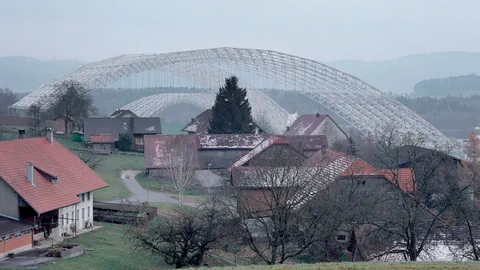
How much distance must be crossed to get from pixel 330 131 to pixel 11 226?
132ft

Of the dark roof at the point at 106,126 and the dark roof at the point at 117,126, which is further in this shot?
the dark roof at the point at 117,126

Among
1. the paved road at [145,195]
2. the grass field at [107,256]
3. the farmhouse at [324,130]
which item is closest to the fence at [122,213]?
the grass field at [107,256]

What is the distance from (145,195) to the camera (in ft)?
127

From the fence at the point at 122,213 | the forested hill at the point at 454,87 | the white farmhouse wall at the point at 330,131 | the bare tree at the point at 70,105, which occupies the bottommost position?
the fence at the point at 122,213

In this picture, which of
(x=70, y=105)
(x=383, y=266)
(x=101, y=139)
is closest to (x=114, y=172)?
(x=101, y=139)

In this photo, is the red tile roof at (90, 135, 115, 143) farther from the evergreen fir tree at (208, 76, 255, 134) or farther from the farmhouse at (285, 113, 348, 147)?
the farmhouse at (285, 113, 348, 147)

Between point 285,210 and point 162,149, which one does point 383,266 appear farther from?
point 162,149

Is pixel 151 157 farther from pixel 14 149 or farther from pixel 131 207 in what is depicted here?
pixel 14 149

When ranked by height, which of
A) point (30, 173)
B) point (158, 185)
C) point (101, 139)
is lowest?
point (158, 185)

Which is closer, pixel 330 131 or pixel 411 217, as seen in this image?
pixel 411 217

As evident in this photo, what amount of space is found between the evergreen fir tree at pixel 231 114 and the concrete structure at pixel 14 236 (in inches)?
1421

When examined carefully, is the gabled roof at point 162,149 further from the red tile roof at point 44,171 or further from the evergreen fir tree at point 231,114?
the red tile roof at point 44,171

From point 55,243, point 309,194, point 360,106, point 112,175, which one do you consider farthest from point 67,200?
point 360,106

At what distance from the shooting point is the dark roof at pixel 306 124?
58872mm
